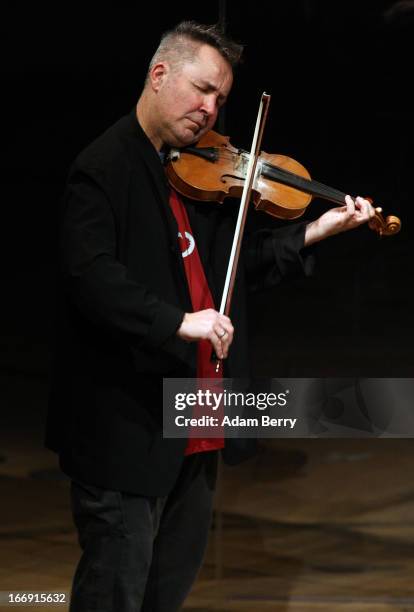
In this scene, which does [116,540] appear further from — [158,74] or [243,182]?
[158,74]

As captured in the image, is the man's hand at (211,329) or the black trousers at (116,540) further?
the black trousers at (116,540)

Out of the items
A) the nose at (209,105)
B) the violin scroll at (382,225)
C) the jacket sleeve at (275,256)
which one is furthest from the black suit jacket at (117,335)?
the violin scroll at (382,225)

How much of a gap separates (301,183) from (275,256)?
16cm

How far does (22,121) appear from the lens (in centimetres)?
270

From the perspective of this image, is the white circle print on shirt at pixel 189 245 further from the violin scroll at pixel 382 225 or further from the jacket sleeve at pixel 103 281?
the violin scroll at pixel 382 225

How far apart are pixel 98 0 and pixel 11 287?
697mm

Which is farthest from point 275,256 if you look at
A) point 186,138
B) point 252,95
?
point 252,95

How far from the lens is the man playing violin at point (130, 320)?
6.11 ft

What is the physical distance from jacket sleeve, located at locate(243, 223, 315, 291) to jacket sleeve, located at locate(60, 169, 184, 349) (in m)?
0.32

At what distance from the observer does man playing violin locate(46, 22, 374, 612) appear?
1861mm

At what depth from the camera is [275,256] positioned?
6.91ft

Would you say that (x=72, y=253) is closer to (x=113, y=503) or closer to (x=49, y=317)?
(x=113, y=503)

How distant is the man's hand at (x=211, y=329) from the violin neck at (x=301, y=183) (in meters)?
0.32

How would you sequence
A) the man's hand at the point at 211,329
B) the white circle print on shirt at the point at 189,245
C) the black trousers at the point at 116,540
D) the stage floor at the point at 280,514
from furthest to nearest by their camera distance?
the stage floor at the point at 280,514, the white circle print on shirt at the point at 189,245, the black trousers at the point at 116,540, the man's hand at the point at 211,329
